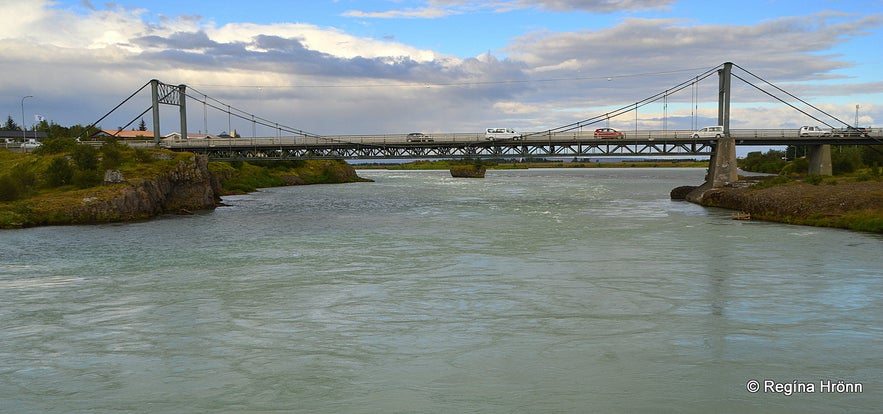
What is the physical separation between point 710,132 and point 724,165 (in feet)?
23.6

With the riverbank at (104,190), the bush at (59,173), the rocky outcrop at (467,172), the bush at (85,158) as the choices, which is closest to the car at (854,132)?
the riverbank at (104,190)

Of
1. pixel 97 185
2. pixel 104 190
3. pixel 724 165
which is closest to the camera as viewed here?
pixel 104 190

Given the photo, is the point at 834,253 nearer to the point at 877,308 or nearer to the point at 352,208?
the point at 877,308

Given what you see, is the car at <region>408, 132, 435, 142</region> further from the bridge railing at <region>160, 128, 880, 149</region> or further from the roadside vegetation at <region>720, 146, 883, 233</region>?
the roadside vegetation at <region>720, 146, 883, 233</region>

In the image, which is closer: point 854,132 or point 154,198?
point 154,198

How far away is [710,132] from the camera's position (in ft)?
252

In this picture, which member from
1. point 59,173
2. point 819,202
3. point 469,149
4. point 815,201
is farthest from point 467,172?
point 819,202

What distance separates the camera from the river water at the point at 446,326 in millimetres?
13742

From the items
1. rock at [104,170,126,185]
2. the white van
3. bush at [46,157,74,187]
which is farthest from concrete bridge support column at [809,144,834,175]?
bush at [46,157,74,187]

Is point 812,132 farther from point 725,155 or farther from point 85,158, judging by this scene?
point 85,158

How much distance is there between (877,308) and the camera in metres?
20.8

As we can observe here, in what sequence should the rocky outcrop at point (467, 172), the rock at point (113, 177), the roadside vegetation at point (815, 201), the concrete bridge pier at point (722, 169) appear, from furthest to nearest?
the rocky outcrop at point (467, 172) < the concrete bridge pier at point (722, 169) < the rock at point (113, 177) < the roadside vegetation at point (815, 201)

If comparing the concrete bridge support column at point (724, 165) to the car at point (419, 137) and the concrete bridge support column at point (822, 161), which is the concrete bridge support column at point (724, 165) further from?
the car at point (419, 137)

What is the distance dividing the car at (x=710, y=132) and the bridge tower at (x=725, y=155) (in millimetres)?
598
